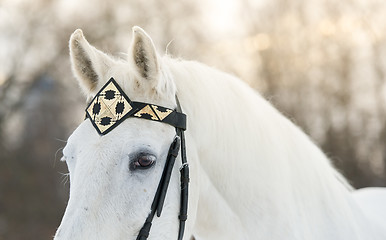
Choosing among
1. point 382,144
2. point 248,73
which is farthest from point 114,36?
point 382,144

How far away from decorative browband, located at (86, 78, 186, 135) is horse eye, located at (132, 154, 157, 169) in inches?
7.8

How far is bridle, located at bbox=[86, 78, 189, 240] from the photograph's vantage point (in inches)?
81.0

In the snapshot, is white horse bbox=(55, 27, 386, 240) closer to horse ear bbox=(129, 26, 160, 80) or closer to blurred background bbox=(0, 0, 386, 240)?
horse ear bbox=(129, 26, 160, 80)

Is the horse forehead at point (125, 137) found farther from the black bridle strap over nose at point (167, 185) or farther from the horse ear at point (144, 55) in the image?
the horse ear at point (144, 55)

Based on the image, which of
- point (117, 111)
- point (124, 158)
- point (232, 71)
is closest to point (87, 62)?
point (117, 111)

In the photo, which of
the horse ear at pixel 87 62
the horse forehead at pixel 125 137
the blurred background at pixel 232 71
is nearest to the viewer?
the horse forehead at pixel 125 137

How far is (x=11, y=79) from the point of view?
1791cm

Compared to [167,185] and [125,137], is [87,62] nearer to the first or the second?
[125,137]

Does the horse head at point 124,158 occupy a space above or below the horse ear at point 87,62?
below

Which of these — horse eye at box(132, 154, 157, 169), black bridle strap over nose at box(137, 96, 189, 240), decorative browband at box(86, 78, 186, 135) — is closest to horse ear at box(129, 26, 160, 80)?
decorative browband at box(86, 78, 186, 135)

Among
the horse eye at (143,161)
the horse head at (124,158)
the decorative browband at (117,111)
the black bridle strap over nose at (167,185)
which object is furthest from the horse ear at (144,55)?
the horse eye at (143,161)

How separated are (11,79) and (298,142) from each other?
17399mm

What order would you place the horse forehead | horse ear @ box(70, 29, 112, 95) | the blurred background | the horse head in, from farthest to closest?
the blurred background → horse ear @ box(70, 29, 112, 95) → the horse forehead → the horse head

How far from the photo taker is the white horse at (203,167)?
6.38 ft
